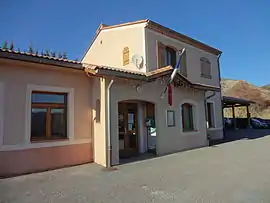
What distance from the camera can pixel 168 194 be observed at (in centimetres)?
546

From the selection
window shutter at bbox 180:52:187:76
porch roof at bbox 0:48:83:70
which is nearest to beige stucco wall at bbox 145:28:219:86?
window shutter at bbox 180:52:187:76

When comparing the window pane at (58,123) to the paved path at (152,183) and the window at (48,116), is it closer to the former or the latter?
the window at (48,116)

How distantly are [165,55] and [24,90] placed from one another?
26.9 feet

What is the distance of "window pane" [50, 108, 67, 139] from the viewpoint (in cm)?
879

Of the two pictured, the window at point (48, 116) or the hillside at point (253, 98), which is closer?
the window at point (48, 116)

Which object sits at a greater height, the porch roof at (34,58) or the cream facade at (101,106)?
the porch roof at (34,58)

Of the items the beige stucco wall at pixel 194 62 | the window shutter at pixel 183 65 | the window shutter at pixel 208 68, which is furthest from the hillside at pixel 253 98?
the window shutter at pixel 183 65

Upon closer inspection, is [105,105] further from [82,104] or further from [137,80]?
[137,80]

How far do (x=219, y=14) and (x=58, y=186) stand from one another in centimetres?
1115

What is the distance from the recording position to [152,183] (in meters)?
6.38

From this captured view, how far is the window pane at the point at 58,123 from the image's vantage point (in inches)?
346

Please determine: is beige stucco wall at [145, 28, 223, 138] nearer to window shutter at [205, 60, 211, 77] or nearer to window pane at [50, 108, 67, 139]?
window shutter at [205, 60, 211, 77]

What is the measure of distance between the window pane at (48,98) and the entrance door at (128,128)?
9.86ft

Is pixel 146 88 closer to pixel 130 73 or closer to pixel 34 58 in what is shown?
pixel 130 73
